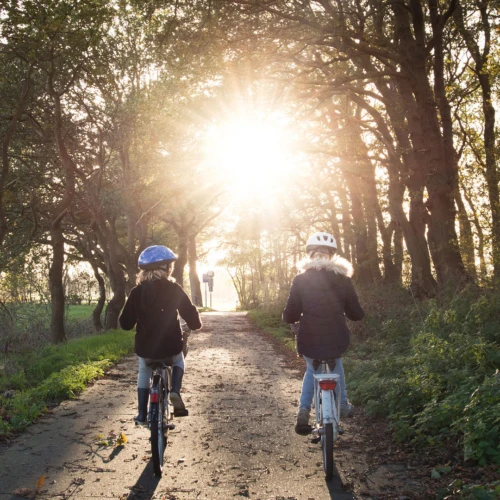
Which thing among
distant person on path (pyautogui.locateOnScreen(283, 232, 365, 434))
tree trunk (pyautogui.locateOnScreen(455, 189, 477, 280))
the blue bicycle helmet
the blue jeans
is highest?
tree trunk (pyautogui.locateOnScreen(455, 189, 477, 280))

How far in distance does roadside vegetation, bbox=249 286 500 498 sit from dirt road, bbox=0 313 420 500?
24.4 inches

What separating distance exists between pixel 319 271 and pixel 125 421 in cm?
340

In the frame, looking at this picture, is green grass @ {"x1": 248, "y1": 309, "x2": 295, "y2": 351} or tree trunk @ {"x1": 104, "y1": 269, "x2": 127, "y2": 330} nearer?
green grass @ {"x1": 248, "y1": 309, "x2": 295, "y2": 351}

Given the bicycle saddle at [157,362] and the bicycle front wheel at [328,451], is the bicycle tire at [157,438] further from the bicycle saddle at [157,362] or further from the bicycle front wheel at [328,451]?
the bicycle front wheel at [328,451]

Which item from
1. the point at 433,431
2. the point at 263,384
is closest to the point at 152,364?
the point at 433,431

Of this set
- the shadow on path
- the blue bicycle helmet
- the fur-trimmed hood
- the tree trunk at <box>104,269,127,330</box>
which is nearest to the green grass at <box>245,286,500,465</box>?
the fur-trimmed hood

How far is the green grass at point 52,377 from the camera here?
7.53 metres

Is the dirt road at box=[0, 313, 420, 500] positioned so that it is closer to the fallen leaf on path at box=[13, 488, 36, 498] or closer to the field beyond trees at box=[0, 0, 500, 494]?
the fallen leaf on path at box=[13, 488, 36, 498]

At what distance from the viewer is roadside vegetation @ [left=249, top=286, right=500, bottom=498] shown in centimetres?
533

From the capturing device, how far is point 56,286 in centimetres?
1994

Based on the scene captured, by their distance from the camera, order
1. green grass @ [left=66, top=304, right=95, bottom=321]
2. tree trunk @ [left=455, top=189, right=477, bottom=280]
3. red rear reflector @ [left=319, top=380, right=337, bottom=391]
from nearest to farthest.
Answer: red rear reflector @ [left=319, top=380, right=337, bottom=391] → tree trunk @ [left=455, top=189, right=477, bottom=280] → green grass @ [left=66, top=304, right=95, bottom=321]

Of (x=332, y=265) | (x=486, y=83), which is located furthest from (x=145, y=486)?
(x=486, y=83)

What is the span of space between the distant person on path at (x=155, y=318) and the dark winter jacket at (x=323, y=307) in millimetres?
1160

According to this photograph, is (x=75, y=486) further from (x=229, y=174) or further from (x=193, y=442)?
(x=229, y=174)
